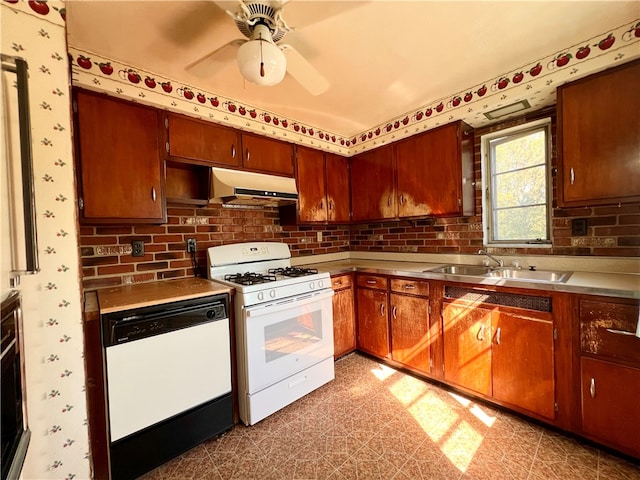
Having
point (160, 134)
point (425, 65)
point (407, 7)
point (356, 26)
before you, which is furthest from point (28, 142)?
point (425, 65)

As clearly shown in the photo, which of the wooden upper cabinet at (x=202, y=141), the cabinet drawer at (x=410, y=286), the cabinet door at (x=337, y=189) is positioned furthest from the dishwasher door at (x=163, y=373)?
the cabinet door at (x=337, y=189)

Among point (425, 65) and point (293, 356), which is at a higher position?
point (425, 65)

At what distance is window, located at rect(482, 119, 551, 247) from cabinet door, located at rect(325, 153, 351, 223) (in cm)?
136

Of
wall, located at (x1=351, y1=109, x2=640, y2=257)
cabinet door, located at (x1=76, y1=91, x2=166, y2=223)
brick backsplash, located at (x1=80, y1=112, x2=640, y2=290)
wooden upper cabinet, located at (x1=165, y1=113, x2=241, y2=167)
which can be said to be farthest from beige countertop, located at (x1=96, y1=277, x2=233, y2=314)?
wall, located at (x1=351, y1=109, x2=640, y2=257)

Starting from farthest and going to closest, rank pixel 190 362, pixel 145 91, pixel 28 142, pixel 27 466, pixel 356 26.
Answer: pixel 145 91 → pixel 190 362 → pixel 356 26 → pixel 27 466 → pixel 28 142

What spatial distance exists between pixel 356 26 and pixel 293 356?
6.99ft

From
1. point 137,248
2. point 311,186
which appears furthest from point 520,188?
point 137,248

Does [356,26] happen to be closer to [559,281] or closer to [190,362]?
[559,281]

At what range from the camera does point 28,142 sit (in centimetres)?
96

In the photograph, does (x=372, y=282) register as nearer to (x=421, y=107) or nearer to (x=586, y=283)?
(x=586, y=283)

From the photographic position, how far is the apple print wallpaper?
1619mm

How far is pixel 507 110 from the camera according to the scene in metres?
2.14

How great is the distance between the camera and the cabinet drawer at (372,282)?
249cm

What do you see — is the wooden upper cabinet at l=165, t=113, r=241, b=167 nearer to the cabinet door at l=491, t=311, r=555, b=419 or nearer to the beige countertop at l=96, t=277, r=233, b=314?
the beige countertop at l=96, t=277, r=233, b=314
